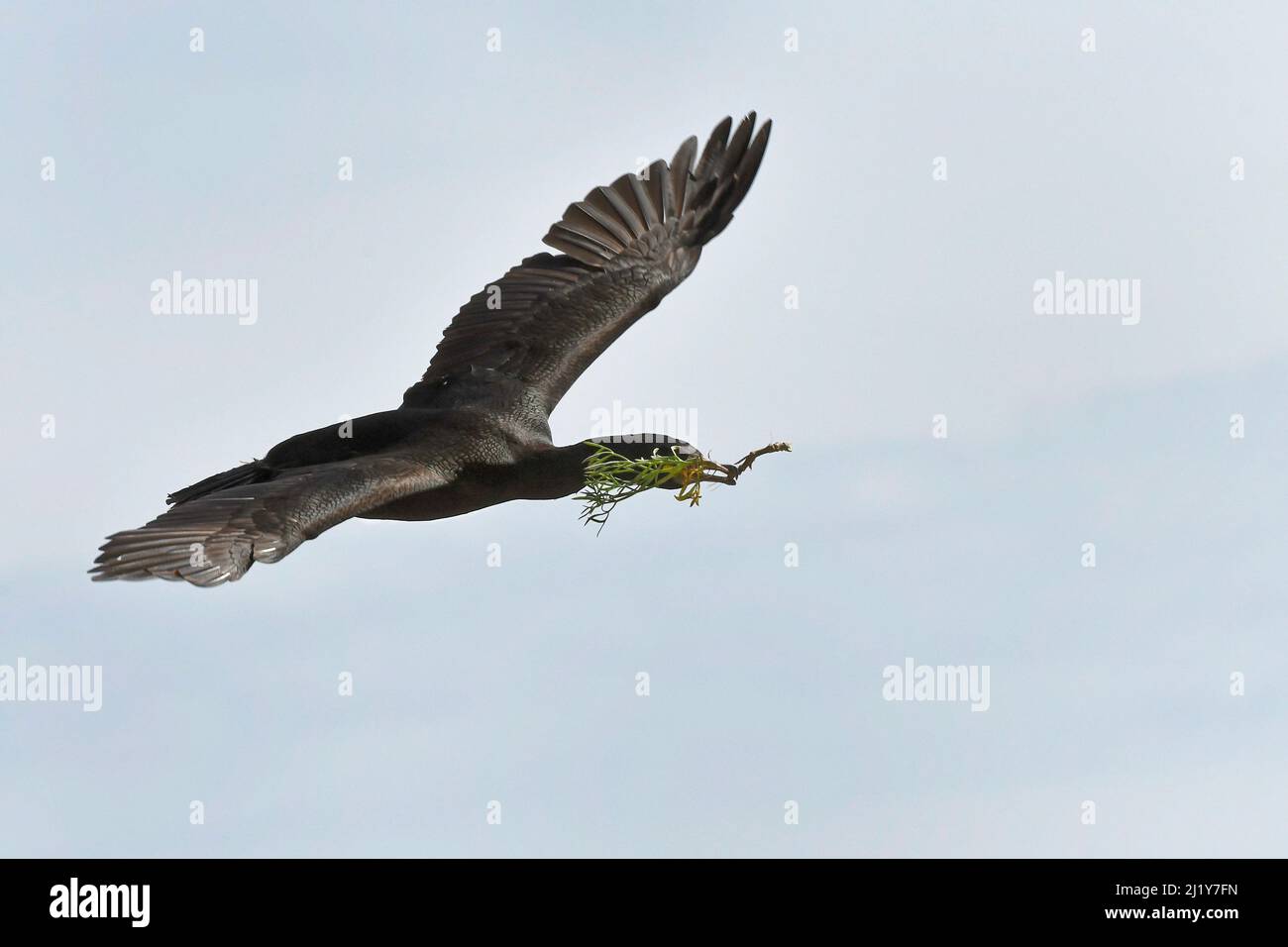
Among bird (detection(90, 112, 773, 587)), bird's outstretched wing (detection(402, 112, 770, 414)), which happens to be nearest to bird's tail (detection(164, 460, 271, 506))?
bird (detection(90, 112, 773, 587))

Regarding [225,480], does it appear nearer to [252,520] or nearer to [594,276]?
[252,520]

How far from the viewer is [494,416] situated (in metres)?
15.2

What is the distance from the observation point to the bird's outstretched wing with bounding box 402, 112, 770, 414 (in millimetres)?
16344

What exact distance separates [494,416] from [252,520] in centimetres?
292

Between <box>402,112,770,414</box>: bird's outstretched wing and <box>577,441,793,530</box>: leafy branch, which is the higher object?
<box>402,112,770,414</box>: bird's outstretched wing

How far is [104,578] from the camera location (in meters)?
11.6

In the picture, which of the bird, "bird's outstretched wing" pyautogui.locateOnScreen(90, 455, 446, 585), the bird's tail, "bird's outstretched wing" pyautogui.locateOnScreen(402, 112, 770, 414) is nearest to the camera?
"bird's outstretched wing" pyautogui.locateOnScreen(90, 455, 446, 585)

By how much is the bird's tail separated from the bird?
18 millimetres

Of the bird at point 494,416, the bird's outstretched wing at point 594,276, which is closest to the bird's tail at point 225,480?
the bird at point 494,416

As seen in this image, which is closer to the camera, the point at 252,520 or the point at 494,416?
the point at 252,520

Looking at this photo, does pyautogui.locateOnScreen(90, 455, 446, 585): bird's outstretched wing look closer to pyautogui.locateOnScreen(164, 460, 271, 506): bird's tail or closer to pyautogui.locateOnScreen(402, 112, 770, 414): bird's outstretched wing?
pyautogui.locateOnScreen(164, 460, 271, 506): bird's tail

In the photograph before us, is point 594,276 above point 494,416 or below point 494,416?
above

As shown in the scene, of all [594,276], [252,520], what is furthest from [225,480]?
[594,276]

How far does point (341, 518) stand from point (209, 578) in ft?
4.39
